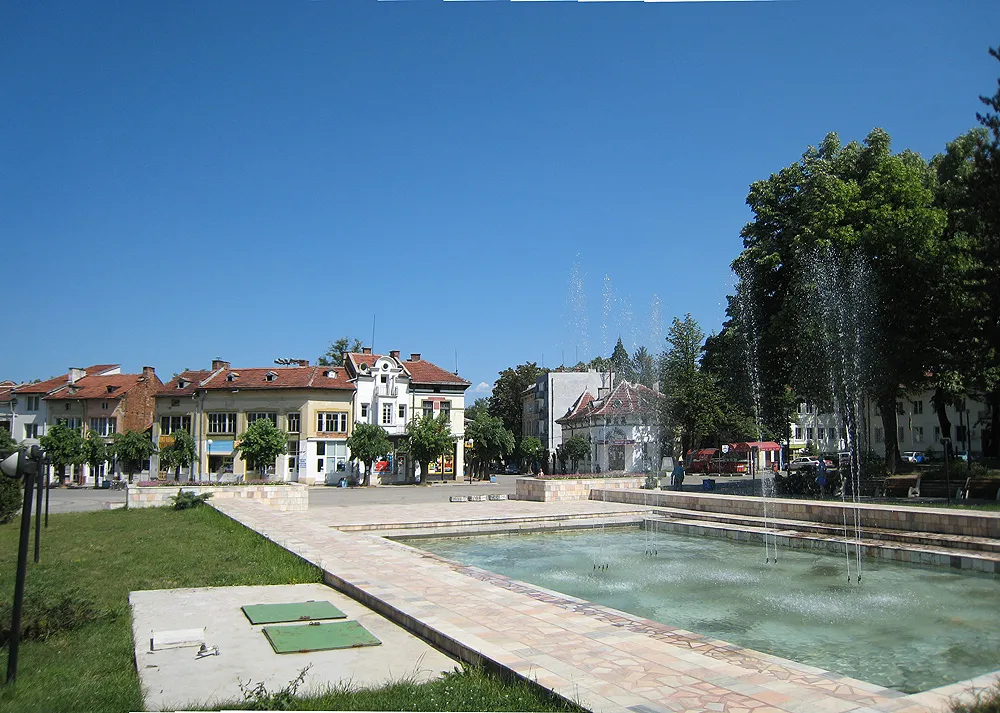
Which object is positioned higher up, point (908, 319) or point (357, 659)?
point (908, 319)

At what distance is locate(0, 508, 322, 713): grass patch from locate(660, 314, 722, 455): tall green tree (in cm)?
4052

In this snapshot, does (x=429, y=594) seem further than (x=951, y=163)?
No

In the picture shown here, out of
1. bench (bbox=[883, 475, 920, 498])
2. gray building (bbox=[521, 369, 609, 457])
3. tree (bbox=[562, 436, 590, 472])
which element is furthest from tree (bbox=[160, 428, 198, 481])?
bench (bbox=[883, 475, 920, 498])

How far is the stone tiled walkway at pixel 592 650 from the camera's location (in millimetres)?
5066

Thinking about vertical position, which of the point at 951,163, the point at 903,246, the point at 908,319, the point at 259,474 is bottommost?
the point at 259,474

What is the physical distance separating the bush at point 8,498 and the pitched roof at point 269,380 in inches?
1328

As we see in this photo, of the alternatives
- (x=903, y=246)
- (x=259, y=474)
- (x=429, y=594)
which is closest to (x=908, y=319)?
(x=903, y=246)

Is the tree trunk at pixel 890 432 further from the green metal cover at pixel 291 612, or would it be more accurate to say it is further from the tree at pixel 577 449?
the tree at pixel 577 449

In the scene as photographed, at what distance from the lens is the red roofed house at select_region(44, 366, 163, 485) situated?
58.3m

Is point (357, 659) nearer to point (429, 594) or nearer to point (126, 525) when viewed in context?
point (429, 594)

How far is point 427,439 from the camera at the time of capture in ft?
163

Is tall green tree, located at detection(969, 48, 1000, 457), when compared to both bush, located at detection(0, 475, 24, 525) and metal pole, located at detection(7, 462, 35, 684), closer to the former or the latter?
metal pole, located at detection(7, 462, 35, 684)

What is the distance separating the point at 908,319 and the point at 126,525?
2365 centimetres

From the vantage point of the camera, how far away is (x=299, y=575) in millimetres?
10352
